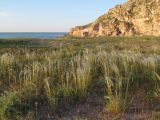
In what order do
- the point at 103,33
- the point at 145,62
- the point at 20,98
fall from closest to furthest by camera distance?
the point at 20,98 → the point at 145,62 → the point at 103,33

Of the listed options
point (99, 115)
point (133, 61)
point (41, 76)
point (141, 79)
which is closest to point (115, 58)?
point (133, 61)

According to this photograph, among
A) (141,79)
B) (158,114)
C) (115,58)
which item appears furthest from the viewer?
(115,58)

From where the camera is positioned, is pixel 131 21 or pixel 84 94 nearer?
pixel 84 94

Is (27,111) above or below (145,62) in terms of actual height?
below

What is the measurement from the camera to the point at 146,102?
7496mm

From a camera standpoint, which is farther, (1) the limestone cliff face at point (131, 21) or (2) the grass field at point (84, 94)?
(1) the limestone cliff face at point (131, 21)

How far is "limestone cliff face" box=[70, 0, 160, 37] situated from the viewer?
263 feet

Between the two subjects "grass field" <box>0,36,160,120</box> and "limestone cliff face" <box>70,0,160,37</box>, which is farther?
"limestone cliff face" <box>70,0,160,37</box>

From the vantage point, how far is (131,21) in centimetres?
8575

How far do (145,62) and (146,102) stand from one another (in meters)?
2.09

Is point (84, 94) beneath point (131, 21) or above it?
beneath

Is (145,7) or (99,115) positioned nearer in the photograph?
(99,115)

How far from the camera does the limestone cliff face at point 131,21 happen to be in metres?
80.3

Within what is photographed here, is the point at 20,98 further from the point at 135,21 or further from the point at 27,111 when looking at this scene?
the point at 135,21
